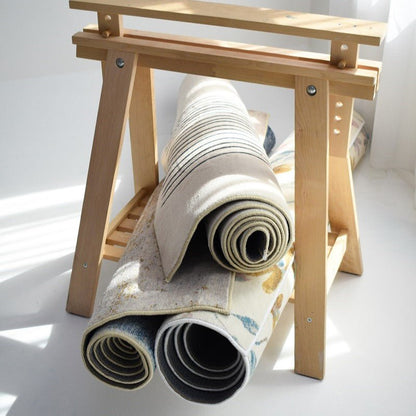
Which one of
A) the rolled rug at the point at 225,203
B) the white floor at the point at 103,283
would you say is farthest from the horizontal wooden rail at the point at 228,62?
the white floor at the point at 103,283

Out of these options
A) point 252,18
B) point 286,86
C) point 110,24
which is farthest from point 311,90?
point 110,24

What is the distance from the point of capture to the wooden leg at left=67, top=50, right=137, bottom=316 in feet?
4.55

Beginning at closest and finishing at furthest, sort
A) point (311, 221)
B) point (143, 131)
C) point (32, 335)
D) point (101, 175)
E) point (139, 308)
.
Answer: point (139, 308) < point (311, 221) < point (101, 175) < point (32, 335) < point (143, 131)

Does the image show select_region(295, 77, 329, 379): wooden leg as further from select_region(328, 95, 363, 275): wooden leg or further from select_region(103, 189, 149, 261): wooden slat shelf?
select_region(103, 189, 149, 261): wooden slat shelf

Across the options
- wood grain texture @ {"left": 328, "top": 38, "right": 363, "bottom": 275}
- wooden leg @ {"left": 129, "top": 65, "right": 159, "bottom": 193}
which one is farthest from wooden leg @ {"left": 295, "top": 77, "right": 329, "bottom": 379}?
wooden leg @ {"left": 129, "top": 65, "right": 159, "bottom": 193}

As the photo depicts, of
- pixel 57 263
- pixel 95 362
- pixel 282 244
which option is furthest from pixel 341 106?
pixel 57 263

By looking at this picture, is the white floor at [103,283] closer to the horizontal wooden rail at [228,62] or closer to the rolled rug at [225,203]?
the rolled rug at [225,203]

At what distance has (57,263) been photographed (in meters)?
1.82

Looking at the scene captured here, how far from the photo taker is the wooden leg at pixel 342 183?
1.40 meters

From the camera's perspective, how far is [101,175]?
1459 mm

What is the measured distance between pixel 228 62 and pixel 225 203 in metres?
0.28

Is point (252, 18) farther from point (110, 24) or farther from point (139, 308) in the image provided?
point (139, 308)

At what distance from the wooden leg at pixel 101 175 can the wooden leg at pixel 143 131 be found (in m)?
0.22

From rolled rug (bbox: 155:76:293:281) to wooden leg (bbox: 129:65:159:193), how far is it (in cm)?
24
